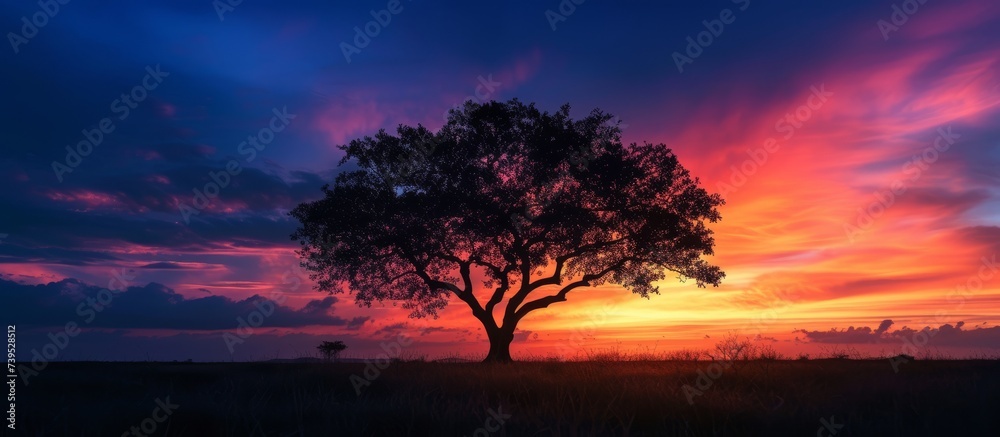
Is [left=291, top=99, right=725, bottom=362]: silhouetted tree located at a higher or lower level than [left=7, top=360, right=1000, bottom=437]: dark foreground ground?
higher

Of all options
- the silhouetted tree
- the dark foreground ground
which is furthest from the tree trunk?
the dark foreground ground

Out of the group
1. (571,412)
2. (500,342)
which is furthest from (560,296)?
(571,412)

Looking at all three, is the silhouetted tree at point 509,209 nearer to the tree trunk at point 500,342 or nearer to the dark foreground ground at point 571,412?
the tree trunk at point 500,342

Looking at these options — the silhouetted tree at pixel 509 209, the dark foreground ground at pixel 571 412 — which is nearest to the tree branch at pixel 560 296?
the silhouetted tree at pixel 509 209

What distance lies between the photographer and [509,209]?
30.0 meters

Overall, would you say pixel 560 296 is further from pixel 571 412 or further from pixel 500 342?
pixel 571 412

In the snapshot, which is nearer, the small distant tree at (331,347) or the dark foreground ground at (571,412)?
the dark foreground ground at (571,412)

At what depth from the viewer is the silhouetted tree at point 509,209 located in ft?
99.3

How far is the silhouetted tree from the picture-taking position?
1192 inches

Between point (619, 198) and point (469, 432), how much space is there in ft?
77.0

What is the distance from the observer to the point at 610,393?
35.2ft

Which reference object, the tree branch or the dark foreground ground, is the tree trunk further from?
the dark foreground ground

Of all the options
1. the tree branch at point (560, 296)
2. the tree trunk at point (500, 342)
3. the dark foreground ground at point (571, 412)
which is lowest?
the dark foreground ground at point (571, 412)

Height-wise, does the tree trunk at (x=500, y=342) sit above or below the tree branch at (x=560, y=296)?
below
